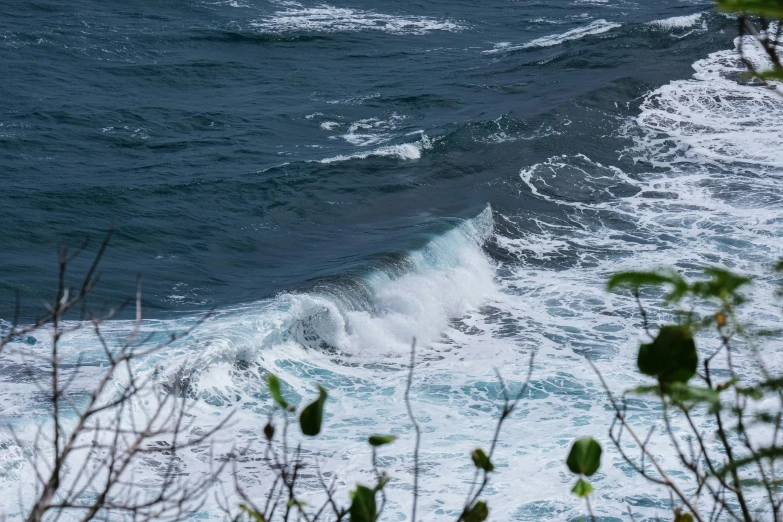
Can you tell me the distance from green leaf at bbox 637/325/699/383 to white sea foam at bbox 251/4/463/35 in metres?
31.4

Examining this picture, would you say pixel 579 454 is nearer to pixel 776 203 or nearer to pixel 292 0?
pixel 776 203

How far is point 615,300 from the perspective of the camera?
47.2 feet

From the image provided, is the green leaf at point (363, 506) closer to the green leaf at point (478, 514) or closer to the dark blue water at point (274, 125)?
the green leaf at point (478, 514)

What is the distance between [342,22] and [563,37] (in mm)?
7938

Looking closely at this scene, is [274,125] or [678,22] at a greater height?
[678,22]

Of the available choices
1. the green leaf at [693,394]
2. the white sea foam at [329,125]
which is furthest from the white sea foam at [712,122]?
the green leaf at [693,394]

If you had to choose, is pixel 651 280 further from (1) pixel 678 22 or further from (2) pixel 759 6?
(1) pixel 678 22

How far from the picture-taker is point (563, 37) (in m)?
33.2

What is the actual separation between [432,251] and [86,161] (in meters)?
8.54

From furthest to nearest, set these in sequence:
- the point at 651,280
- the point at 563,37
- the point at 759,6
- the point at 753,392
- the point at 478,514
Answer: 1. the point at 563,37
2. the point at 478,514
3. the point at 753,392
4. the point at 651,280
5. the point at 759,6

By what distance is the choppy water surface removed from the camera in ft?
36.2

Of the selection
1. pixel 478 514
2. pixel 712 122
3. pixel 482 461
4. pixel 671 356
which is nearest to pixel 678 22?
pixel 712 122

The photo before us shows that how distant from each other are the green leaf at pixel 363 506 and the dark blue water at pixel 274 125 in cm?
1122

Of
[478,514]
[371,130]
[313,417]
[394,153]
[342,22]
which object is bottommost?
[394,153]
